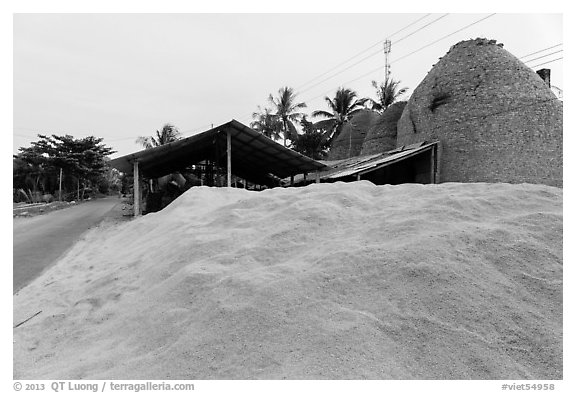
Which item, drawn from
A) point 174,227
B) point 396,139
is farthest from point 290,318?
point 396,139

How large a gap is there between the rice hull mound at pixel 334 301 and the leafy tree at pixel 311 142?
22.0 meters

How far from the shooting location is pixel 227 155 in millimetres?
10859

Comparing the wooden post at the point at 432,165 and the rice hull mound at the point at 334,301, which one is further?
the wooden post at the point at 432,165

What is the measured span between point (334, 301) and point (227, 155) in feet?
29.1

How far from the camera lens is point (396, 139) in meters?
16.8

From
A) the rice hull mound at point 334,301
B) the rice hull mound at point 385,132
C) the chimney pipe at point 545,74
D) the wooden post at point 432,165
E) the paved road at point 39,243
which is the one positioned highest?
the chimney pipe at point 545,74

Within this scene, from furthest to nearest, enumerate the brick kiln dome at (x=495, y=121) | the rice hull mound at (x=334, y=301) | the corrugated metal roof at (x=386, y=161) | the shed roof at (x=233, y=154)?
the brick kiln dome at (x=495, y=121), the corrugated metal roof at (x=386, y=161), the shed roof at (x=233, y=154), the rice hull mound at (x=334, y=301)

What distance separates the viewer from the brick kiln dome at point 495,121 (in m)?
11.7

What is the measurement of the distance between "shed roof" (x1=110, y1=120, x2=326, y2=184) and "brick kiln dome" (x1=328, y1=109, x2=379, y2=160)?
740cm

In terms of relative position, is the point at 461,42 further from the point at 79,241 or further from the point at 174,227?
the point at 79,241

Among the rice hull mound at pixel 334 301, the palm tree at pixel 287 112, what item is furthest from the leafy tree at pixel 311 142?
the rice hull mound at pixel 334 301

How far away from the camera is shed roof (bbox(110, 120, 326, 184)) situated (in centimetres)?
1011

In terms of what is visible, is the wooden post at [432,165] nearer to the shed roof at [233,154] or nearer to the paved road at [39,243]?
the shed roof at [233,154]

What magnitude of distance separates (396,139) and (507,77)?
544cm
